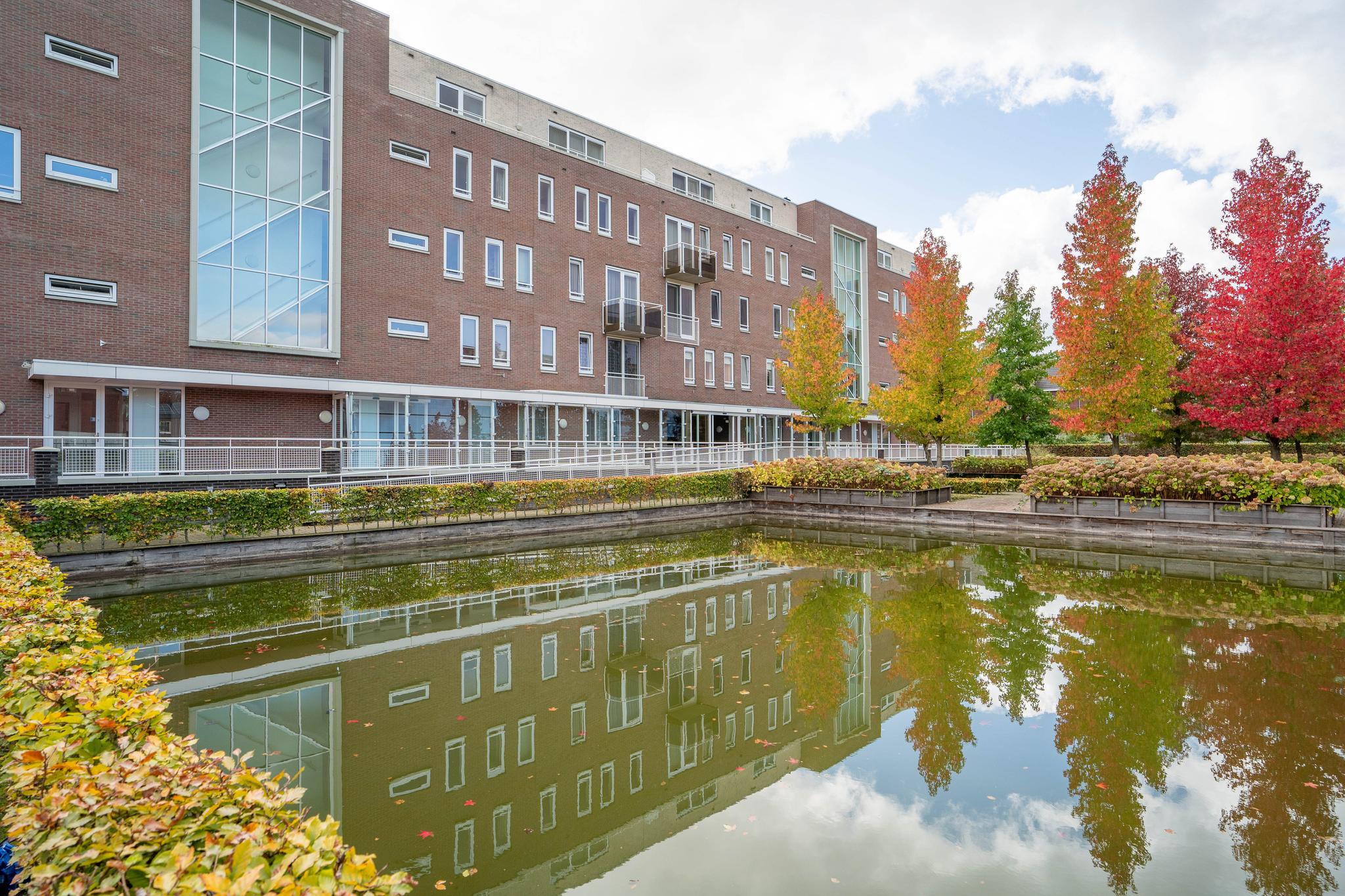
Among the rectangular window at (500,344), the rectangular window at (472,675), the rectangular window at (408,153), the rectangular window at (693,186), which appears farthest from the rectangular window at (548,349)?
the rectangular window at (472,675)

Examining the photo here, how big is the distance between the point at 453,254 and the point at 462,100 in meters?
6.41

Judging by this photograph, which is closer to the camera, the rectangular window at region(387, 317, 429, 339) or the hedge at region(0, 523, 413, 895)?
the hedge at region(0, 523, 413, 895)

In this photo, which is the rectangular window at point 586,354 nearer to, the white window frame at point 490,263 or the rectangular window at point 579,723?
the white window frame at point 490,263

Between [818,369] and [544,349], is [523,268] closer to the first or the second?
[544,349]

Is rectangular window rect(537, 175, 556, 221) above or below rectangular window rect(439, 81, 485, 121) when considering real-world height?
below

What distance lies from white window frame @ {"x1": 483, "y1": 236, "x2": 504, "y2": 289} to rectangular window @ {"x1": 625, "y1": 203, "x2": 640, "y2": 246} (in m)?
6.24

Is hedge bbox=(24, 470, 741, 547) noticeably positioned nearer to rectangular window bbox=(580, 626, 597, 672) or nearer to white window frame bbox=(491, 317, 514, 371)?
white window frame bbox=(491, 317, 514, 371)

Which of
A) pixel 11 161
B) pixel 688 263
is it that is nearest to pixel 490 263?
A: pixel 688 263

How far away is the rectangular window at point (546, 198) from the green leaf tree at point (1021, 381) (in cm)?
1858

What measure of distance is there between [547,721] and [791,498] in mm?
16787

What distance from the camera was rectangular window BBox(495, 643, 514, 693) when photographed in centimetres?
644

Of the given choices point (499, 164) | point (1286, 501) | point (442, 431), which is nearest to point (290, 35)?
point (499, 164)

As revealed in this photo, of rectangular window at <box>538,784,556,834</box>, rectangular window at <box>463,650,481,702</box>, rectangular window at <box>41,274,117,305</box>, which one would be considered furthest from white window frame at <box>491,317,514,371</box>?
rectangular window at <box>538,784,556,834</box>

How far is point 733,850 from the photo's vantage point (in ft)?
13.3
